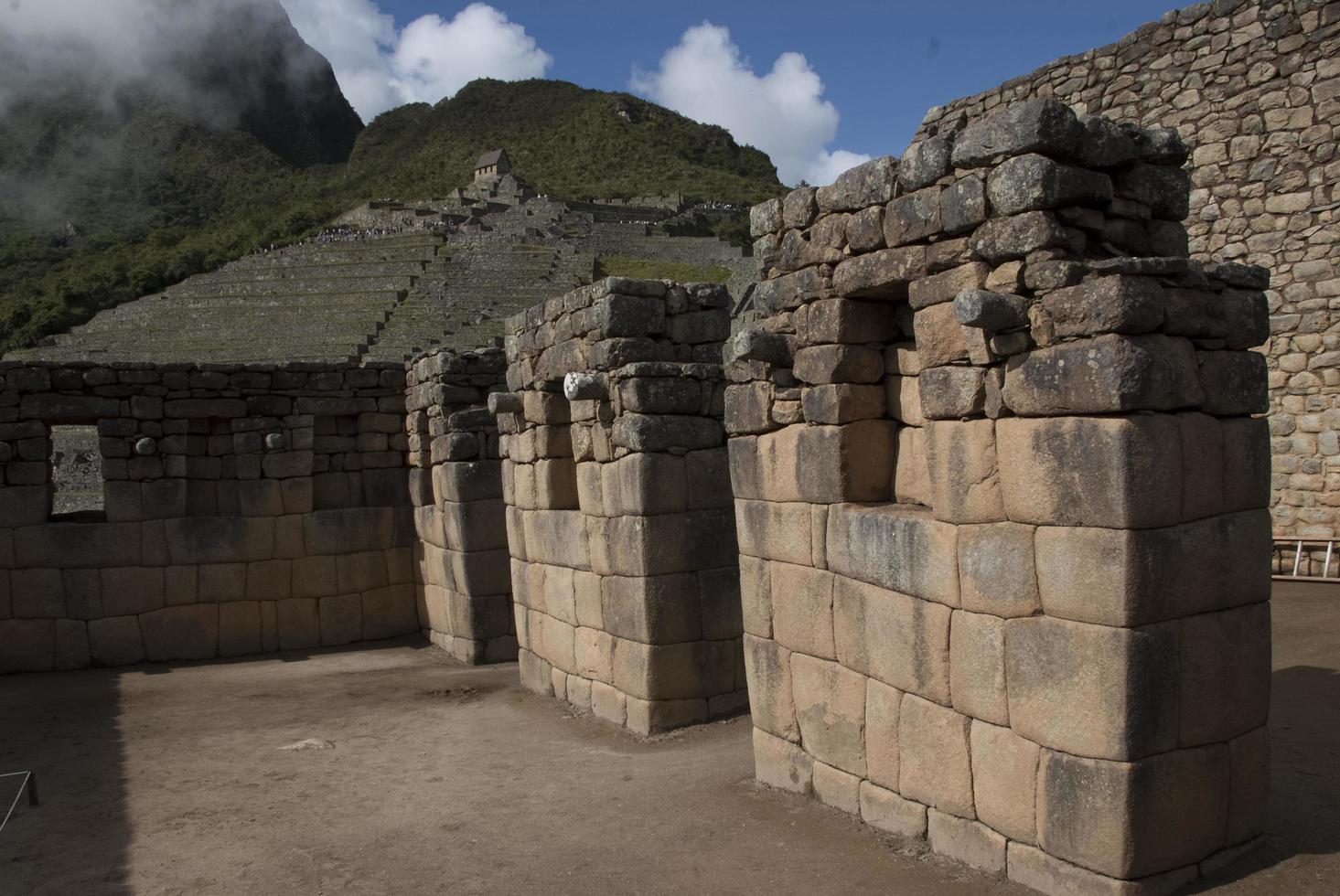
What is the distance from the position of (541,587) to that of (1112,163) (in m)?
5.96

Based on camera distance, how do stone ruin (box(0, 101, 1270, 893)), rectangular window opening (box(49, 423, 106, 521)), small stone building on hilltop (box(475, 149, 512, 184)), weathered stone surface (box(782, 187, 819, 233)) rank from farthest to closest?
small stone building on hilltop (box(475, 149, 512, 184)) → rectangular window opening (box(49, 423, 106, 521)) → weathered stone surface (box(782, 187, 819, 233)) → stone ruin (box(0, 101, 1270, 893))

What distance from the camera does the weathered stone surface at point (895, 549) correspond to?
179 inches

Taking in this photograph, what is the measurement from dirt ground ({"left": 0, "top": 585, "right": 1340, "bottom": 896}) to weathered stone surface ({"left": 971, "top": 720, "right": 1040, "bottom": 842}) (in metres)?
0.27

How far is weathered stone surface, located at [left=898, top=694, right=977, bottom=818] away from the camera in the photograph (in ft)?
14.8

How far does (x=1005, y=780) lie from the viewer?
4266 millimetres

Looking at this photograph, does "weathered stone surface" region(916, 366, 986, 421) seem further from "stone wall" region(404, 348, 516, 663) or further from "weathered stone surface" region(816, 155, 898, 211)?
"stone wall" region(404, 348, 516, 663)

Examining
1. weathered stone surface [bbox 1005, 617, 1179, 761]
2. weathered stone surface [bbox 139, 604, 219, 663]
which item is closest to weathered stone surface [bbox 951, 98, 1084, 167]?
weathered stone surface [bbox 1005, 617, 1179, 761]

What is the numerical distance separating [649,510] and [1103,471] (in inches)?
153

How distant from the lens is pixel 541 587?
8.91m

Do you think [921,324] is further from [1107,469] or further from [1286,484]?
[1286,484]

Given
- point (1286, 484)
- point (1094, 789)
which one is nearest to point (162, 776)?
point (1094, 789)

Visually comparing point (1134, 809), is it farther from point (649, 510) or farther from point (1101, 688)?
point (649, 510)

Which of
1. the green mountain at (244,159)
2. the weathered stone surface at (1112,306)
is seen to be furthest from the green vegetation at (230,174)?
the weathered stone surface at (1112,306)

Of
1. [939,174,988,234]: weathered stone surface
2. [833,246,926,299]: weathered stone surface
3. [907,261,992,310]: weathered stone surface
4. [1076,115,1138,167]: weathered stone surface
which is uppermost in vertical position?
[1076,115,1138,167]: weathered stone surface
